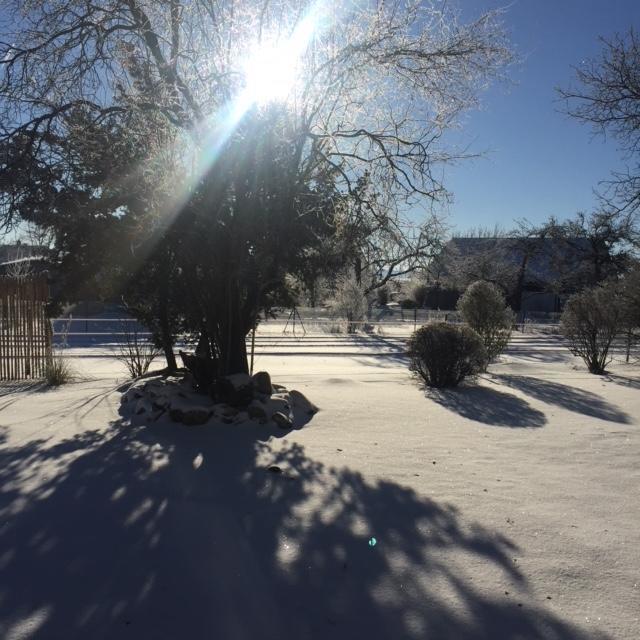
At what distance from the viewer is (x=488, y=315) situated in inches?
591

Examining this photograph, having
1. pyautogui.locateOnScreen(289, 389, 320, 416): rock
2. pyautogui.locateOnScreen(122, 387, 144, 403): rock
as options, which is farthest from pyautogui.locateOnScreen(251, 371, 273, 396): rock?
pyautogui.locateOnScreen(122, 387, 144, 403): rock

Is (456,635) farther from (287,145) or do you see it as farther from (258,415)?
(287,145)

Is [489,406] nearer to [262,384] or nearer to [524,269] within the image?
[262,384]

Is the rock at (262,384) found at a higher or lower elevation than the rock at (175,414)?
higher

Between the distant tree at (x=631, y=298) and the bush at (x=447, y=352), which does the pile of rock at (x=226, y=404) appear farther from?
the distant tree at (x=631, y=298)

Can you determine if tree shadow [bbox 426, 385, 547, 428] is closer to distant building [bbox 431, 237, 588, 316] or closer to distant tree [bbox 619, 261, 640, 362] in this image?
distant tree [bbox 619, 261, 640, 362]

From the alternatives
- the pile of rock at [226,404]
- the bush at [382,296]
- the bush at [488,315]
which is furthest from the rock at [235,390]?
the bush at [382,296]

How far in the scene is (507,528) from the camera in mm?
4129

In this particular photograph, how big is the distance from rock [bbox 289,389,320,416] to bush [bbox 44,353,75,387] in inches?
202

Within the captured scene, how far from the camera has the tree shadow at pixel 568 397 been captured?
8.38 metres

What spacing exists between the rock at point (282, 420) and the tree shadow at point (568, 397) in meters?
4.13

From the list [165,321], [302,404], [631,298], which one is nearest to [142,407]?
[302,404]

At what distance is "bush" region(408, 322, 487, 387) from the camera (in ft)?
33.2

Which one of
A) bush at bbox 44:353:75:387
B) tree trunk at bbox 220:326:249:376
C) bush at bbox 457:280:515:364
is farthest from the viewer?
bush at bbox 457:280:515:364
